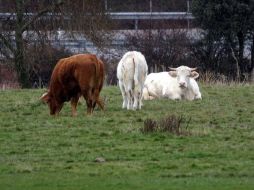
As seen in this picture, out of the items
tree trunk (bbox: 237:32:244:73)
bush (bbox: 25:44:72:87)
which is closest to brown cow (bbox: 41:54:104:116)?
bush (bbox: 25:44:72:87)

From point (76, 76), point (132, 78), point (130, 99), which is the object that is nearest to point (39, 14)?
point (132, 78)

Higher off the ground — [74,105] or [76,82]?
[76,82]

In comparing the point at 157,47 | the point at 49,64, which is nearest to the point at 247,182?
the point at 49,64

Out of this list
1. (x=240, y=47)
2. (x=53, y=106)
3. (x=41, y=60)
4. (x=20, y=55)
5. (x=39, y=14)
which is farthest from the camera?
(x=240, y=47)

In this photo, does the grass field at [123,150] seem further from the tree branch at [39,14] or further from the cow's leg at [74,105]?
the tree branch at [39,14]

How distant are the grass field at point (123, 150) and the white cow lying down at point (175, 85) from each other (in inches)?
118

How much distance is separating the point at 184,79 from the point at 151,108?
3.23m

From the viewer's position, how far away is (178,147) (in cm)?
1641

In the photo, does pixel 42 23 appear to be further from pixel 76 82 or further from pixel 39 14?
pixel 76 82

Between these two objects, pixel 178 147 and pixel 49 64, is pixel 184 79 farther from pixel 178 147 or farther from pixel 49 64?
pixel 49 64

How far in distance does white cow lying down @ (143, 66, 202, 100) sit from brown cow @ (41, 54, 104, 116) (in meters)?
4.93

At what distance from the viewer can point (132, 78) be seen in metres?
23.2

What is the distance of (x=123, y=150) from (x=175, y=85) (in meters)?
10.6

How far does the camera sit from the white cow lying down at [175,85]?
26312mm
